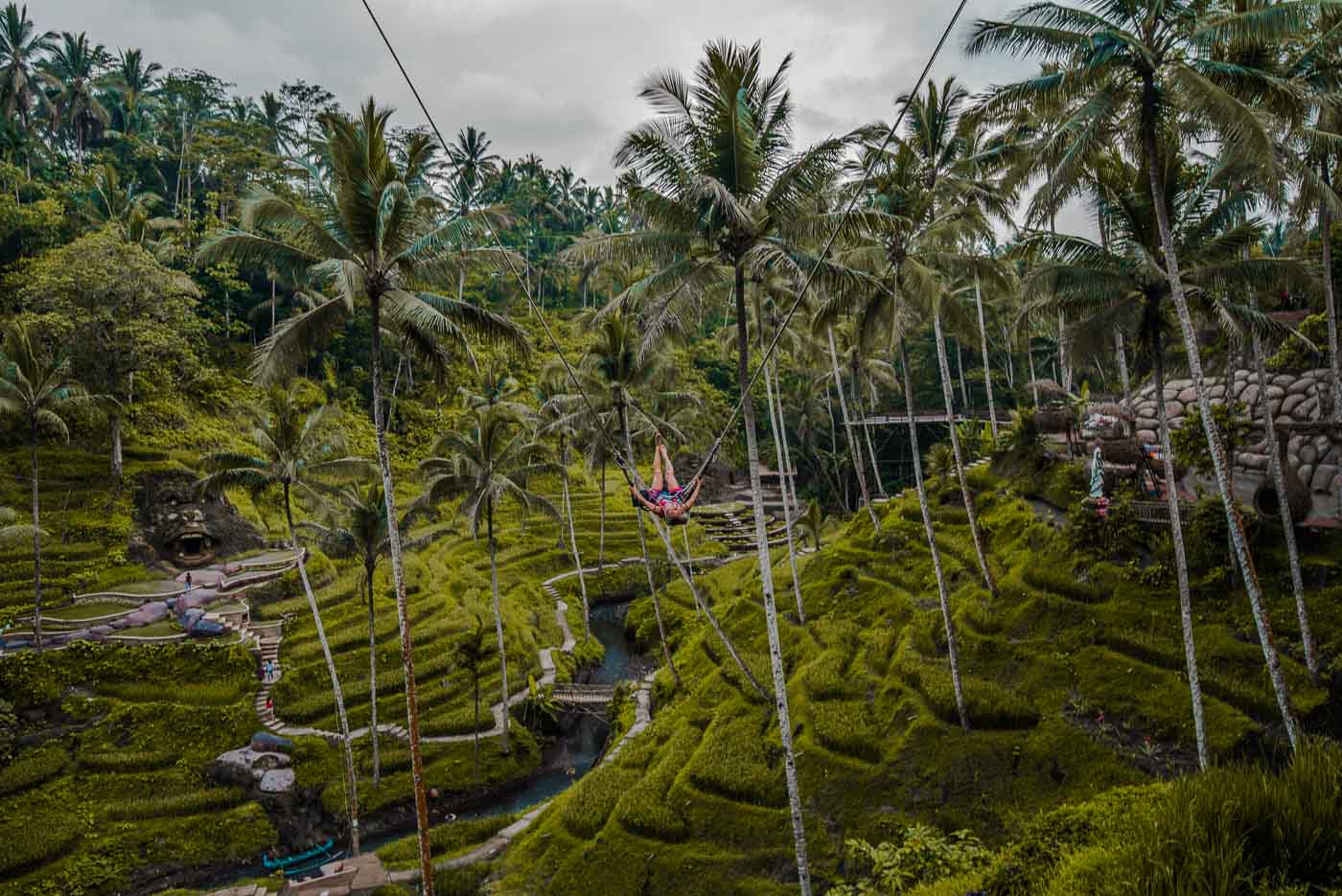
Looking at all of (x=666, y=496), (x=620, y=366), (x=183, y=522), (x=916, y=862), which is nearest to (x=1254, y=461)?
(x=916, y=862)

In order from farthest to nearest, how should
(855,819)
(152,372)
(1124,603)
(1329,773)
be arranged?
(152,372) < (1124,603) < (855,819) < (1329,773)

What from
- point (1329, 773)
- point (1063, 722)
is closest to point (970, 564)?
point (1063, 722)

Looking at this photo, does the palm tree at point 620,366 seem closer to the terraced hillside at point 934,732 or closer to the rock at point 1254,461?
the terraced hillside at point 934,732

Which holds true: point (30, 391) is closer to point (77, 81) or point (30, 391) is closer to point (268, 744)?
point (268, 744)

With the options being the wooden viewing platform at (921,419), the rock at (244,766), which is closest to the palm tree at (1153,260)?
the wooden viewing platform at (921,419)

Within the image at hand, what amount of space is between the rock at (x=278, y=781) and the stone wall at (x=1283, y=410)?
69.3ft

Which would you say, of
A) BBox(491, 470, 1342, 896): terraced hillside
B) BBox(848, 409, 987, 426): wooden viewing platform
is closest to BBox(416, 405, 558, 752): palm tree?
BBox(491, 470, 1342, 896): terraced hillside

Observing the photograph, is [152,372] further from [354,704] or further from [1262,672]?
[1262,672]

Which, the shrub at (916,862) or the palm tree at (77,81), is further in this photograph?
the palm tree at (77,81)

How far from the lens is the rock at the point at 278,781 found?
49.9 feet

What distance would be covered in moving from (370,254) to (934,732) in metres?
12.1

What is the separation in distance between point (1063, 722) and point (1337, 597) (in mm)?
4780

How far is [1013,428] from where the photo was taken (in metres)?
19.1

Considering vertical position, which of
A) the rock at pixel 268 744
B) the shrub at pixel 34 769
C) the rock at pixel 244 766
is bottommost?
the rock at pixel 244 766
